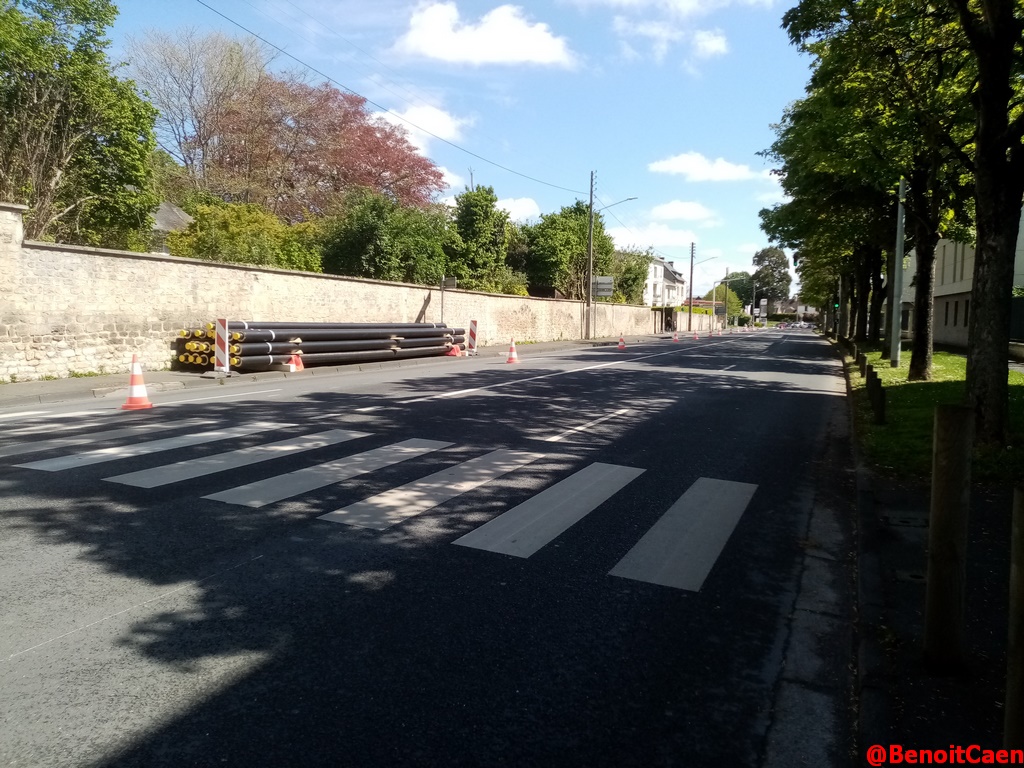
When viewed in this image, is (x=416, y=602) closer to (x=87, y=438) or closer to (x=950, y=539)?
(x=950, y=539)

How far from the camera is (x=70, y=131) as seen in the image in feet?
70.9

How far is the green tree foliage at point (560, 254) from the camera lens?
53156 mm

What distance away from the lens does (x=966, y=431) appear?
312 cm

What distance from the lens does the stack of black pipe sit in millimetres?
16375

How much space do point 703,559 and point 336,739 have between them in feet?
9.36

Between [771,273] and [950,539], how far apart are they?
534 ft

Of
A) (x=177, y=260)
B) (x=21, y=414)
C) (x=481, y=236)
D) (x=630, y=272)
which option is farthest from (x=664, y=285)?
(x=21, y=414)

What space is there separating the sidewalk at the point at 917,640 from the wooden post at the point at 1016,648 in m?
0.35

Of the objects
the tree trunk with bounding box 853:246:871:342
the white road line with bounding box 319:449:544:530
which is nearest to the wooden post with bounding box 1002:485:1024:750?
the white road line with bounding box 319:449:544:530

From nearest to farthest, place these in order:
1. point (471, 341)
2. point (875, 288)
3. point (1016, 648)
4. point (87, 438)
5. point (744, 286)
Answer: point (1016, 648), point (87, 438), point (471, 341), point (875, 288), point (744, 286)

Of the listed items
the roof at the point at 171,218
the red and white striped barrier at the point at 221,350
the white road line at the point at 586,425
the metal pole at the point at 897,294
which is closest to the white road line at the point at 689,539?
the white road line at the point at 586,425

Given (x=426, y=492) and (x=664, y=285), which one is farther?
(x=664, y=285)

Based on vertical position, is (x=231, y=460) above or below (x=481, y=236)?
below

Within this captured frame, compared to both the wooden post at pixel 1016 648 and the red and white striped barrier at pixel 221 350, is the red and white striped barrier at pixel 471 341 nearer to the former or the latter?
the red and white striped barrier at pixel 221 350
